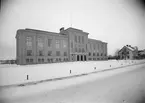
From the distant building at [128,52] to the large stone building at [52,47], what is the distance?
0.46 m

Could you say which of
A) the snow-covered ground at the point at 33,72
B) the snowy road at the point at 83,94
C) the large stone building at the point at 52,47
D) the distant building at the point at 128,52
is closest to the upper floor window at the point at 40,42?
the large stone building at the point at 52,47

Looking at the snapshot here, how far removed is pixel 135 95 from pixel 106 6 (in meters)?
2.32

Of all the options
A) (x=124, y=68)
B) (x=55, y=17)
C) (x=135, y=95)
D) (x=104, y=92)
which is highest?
(x=55, y=17)

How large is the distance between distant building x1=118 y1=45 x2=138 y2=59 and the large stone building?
464 mm

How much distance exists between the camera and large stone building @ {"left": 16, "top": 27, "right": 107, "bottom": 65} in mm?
1841

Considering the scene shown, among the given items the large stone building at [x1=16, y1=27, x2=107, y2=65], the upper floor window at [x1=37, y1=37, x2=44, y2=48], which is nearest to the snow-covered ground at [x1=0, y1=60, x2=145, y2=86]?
the large stone building at [x1=16, y1=27, x2=107, y2=65]

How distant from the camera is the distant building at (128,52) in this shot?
2.24 metres

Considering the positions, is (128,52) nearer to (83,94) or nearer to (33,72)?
(83,94)

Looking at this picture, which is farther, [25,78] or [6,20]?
[25,78]

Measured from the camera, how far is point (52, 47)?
252cm

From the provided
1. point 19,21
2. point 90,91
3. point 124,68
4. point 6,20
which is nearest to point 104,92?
point 90,91

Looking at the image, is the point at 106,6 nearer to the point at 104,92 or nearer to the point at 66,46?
the point at 66,46

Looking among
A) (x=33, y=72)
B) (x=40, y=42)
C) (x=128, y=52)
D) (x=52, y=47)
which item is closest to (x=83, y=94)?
(x=33, y=72)

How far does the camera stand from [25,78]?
2.02 m
